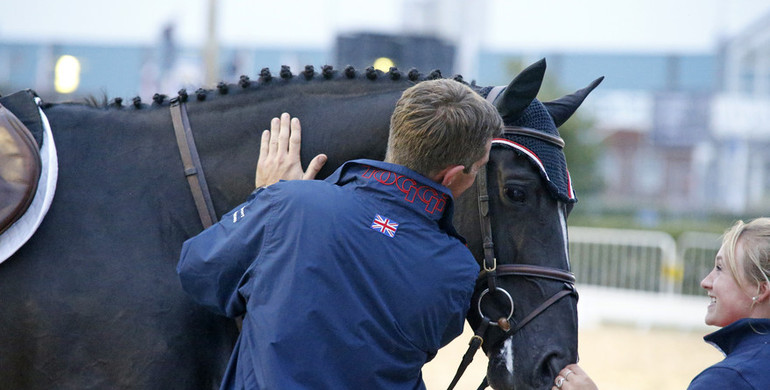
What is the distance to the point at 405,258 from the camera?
2.04 m

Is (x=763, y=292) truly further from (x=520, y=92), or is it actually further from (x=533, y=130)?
(x=520, y=92)

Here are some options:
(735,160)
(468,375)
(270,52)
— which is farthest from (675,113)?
(468,375)

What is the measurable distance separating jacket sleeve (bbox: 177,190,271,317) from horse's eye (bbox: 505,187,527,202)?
0.81m

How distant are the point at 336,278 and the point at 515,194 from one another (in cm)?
77

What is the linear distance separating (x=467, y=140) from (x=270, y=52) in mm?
32475

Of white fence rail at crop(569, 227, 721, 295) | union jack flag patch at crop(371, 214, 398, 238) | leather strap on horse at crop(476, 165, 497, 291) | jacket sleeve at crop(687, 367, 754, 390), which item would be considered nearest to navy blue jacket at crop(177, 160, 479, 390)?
union jack flag patch at crop(371, 214, 398, 238)

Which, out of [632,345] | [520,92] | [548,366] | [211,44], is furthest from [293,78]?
[211,44]

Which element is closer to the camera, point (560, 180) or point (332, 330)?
point (332, 330)

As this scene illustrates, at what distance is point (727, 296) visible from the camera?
2408mm

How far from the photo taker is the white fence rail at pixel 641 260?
12844 millimetres

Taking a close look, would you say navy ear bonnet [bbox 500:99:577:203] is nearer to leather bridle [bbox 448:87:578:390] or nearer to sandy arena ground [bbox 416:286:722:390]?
leather bridle [bbox 448:87:578:390]

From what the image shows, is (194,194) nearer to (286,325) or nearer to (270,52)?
(286,325)

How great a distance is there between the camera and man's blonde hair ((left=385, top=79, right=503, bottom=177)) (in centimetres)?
201

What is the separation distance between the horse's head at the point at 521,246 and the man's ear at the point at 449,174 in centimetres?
37
